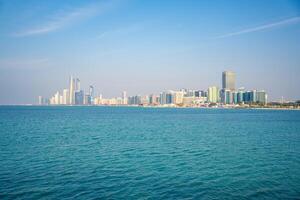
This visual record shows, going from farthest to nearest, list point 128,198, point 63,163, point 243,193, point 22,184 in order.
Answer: point 63,163 < point 22,184 < point 243,193 < point 128,198

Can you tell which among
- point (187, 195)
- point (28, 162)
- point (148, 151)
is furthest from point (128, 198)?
point (148, 151)

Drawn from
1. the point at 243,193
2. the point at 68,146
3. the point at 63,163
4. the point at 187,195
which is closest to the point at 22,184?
the point at 63,163

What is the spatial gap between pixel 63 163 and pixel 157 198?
32.8 feet

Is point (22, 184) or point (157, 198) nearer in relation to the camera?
point (157, 198)

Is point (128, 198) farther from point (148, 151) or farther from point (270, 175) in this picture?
point (148, 151)

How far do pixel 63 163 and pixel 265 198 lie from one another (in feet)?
45.0

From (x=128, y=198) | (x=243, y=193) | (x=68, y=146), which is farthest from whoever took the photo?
(x=68, y=146)

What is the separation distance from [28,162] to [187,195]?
12786mm

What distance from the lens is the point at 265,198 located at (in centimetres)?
1452

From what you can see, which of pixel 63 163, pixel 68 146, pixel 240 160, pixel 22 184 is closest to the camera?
pixel 22 184

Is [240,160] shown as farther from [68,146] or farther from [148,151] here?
[68,146]

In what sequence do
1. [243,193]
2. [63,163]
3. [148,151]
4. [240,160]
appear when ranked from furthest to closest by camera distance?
[148,151] → [240,160] → [63,163] → [243,193]

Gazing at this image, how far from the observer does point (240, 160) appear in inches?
930

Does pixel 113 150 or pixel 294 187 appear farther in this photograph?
pixel 113 150
